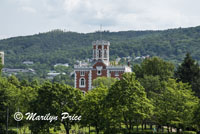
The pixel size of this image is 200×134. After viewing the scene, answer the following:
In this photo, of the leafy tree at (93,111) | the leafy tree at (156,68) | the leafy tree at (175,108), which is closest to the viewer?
the leafy tree at (93,111)

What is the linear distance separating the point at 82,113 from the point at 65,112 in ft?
6.44

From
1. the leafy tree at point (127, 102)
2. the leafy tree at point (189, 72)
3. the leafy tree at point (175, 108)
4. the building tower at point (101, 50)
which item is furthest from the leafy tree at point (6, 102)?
the building tower at point (101, 50)

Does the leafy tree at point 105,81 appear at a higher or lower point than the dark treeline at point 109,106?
higher

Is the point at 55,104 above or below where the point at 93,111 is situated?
above

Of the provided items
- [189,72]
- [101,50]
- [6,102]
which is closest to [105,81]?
[101,50]

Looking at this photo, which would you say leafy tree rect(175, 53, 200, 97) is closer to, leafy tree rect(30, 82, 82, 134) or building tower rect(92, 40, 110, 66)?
leafy tree rect(30, 82, 82, 134)

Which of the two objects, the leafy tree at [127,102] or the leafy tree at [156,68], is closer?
the leafy tree at [127,102]

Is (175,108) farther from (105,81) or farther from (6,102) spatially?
(105,81)

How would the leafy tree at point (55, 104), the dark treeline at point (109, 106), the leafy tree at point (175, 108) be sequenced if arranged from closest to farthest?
the dark treeline at point (109, 106), the leafy tree at point (175, 108), the leafy tree at point (55, 104)

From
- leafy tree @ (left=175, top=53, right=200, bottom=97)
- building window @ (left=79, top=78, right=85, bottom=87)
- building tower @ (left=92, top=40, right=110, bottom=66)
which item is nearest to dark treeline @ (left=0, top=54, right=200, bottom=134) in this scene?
leafy tree @ (left=175, top=53, right=200, bottom=97)

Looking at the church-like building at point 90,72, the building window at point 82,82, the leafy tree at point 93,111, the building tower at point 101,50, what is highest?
the building tower at point 101,50

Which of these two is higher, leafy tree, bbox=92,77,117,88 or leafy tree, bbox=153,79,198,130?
leafy tree, bbox=92,77,117,88

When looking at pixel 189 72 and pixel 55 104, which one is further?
pixel 189 72

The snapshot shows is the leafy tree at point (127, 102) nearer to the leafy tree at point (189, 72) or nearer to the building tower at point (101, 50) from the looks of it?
the leafy tree at point (189, 72)
